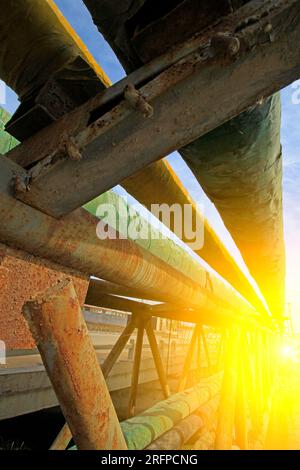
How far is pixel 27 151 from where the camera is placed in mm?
809

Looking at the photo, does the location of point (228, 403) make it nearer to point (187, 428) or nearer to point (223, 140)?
point (187, 428)

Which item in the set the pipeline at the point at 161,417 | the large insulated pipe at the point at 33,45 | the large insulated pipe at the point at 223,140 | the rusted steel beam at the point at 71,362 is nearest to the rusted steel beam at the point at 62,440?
the pipeline at the point at 161,417

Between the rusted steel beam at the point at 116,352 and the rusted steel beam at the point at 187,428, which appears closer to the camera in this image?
the rusted steel beam at the point at 187,428

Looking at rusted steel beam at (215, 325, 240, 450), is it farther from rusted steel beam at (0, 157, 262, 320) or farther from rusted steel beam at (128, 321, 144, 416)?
rusted steel beam at (0, 157, 262, 320)

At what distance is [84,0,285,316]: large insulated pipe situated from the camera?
0.67 m

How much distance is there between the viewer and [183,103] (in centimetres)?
64

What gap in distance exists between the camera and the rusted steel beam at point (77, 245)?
26.0 inches

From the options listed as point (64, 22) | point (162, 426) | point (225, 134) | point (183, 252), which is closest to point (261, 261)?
point (183, 252)

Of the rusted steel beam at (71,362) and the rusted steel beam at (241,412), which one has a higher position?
the rusted steel beam at (71,362)

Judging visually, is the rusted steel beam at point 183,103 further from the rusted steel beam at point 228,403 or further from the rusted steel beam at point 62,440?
the rusted steel beam at point 228,403

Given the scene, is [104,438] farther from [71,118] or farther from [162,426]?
[162,426]

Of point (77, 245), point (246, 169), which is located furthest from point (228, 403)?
point (77, 245)

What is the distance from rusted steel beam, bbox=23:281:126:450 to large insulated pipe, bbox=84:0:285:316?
64 cm

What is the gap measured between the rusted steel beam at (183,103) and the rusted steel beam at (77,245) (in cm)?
4
